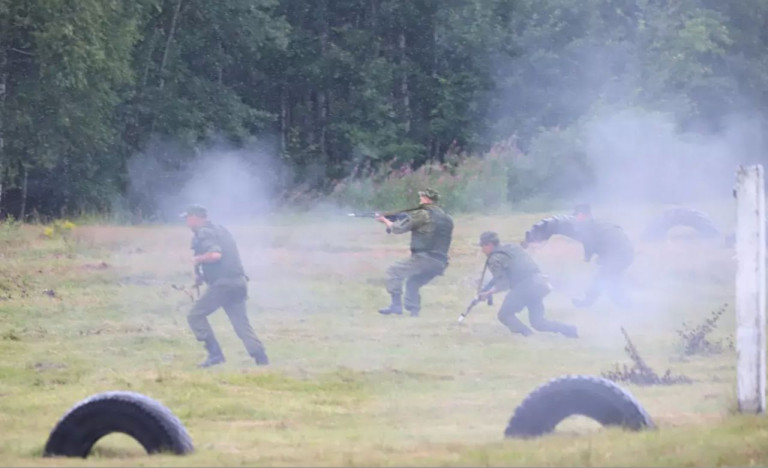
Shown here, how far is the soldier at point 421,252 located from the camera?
19438 mm

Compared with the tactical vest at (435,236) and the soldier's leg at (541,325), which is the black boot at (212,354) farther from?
the tactical vest at (435,236)

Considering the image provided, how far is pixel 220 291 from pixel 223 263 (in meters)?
0.30

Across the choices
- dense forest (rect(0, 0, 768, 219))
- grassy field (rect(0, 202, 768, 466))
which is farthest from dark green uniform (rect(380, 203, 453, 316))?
dense forest (rect(0, 0, 768, 219))

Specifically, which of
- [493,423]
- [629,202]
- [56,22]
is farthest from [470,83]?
[493,423]

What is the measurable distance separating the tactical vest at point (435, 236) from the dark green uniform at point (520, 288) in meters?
2.04

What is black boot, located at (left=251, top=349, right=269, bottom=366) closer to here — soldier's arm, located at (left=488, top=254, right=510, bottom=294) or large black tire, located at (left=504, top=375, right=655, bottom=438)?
soldier's arm, located at (left=488, top=254, right=510, bottom=294)

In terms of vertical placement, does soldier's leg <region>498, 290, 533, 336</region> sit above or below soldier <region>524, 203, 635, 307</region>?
below

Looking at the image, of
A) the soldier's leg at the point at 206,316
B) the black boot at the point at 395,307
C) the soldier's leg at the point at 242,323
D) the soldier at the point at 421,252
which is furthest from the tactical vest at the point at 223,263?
the black boot at the point at 395,307

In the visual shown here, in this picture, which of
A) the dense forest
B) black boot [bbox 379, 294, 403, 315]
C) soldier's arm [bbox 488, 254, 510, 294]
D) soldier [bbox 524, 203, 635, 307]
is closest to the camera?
soldier's arm [bbox 488, 254, 510, 294]

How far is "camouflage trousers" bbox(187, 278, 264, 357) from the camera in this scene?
15.0 metres

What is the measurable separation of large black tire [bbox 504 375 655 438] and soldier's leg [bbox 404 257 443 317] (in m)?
9.59

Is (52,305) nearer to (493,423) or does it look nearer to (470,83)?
(493,423)

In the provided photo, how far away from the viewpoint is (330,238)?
29141 mm

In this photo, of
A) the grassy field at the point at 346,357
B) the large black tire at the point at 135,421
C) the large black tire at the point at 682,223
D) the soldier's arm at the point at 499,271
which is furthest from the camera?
the large black tire at the point at 682,223
